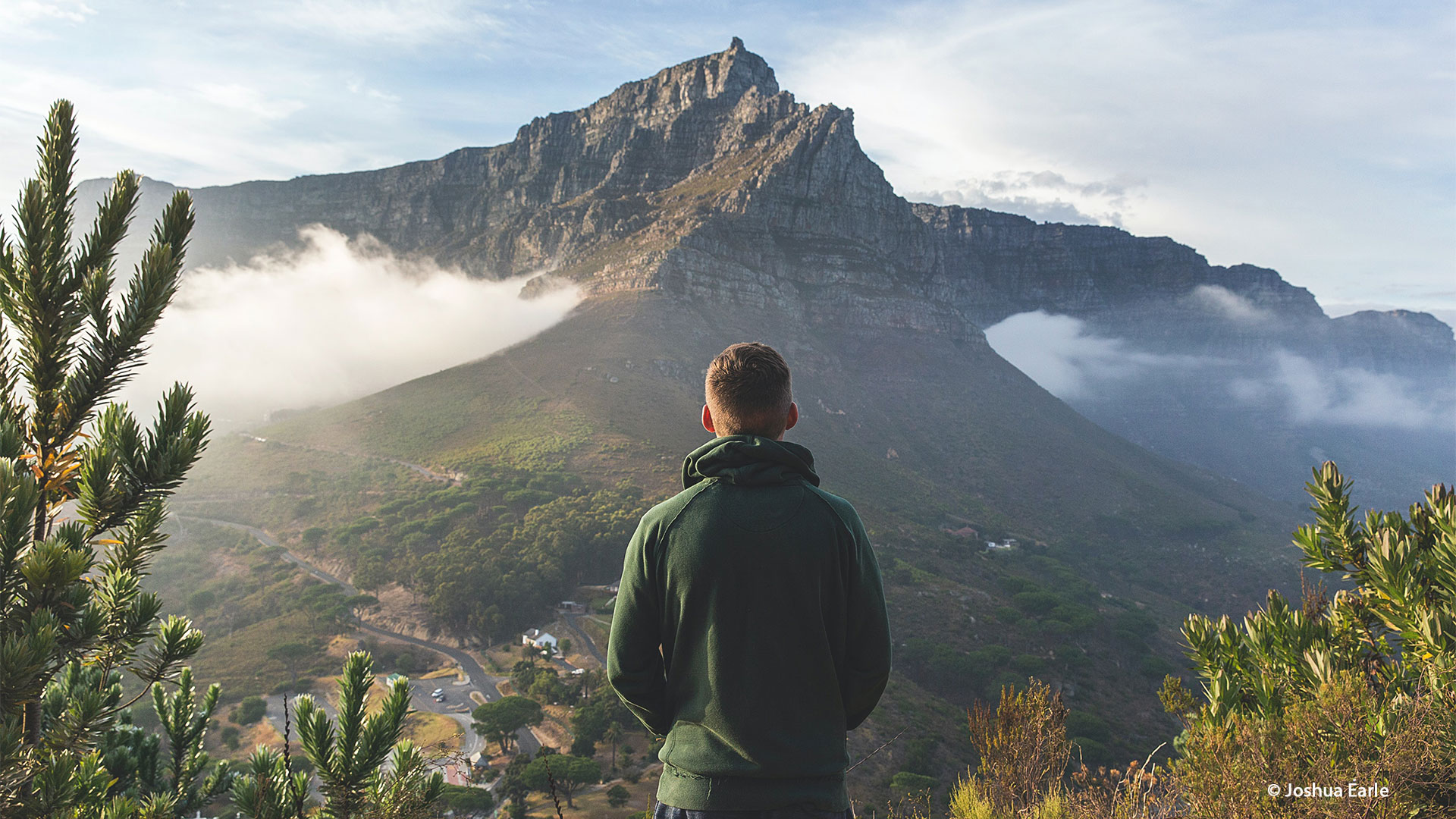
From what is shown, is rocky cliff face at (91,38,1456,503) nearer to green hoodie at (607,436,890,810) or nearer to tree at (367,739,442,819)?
tree at (367,739,442,819)

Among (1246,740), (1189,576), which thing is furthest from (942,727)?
(1189,576)

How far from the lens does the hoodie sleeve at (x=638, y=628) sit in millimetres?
1931

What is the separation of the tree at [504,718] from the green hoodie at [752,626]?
28.7 metres

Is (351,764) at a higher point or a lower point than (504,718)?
higher

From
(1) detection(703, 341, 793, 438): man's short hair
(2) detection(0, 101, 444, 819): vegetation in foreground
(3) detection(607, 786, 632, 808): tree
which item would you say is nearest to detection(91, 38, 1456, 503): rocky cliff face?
(3) detection(607, 786, 632, 808): tree

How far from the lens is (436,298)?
12100 cm

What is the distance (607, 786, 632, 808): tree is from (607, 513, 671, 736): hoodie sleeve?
75.8 ft

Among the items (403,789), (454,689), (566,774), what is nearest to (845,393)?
(454,689)

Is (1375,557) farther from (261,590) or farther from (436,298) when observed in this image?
(436,298)

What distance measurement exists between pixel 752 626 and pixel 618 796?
23895mm

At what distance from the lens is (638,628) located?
6.43 feet

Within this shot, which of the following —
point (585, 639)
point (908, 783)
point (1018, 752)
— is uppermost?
point (1018, 752)

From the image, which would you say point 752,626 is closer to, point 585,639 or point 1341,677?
point 1341,677

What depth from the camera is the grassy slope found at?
41.4m
